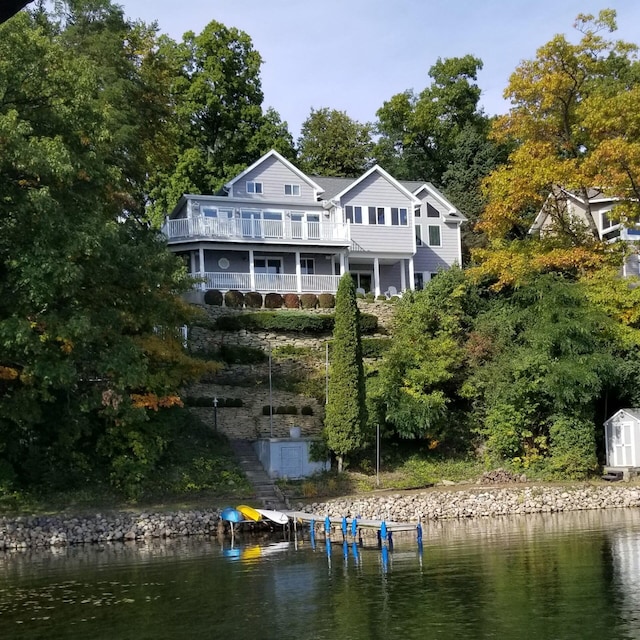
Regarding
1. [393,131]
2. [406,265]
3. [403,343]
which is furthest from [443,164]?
[403,343]

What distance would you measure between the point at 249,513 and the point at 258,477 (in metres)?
4.18

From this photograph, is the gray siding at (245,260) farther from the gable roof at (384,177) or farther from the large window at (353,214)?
the gable roof at (384,177)

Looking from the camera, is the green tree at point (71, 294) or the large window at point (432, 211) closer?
the green tree at point (71, 294)

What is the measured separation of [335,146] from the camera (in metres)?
62.9

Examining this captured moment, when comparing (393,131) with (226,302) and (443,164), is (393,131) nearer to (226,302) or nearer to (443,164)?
(443,164)

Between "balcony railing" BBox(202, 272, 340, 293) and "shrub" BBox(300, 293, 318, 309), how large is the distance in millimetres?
1282

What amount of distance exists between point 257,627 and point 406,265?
120ft

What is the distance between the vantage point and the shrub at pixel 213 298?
40.4 meters

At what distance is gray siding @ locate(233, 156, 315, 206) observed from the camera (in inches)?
1838

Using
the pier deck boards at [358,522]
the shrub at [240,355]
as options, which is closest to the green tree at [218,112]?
the shrub at [240,355]

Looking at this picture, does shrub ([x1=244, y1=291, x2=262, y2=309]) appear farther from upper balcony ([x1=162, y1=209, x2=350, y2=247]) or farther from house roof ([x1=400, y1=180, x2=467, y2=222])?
house roof ([x1=400, y1=180, x2=467, y2=222])

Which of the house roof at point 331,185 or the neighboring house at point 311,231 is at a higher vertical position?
the house roof at point 331,185

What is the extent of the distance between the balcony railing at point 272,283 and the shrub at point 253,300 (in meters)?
1.21

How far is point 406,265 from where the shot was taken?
162 feet
